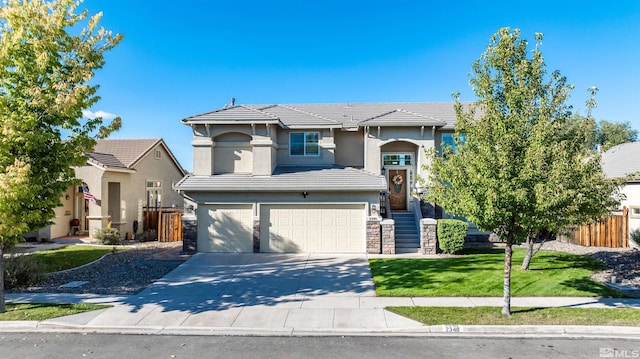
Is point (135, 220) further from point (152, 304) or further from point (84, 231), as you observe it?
point (152, 304)

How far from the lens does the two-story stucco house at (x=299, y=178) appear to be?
1631cm

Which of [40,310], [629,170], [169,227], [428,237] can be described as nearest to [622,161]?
[629,170]

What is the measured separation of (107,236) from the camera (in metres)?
19.0

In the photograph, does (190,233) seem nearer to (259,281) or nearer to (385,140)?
(259,281)

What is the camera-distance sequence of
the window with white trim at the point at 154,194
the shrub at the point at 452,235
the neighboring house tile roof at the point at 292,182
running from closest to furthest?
the shrub at the point at 452,235 → the neighboring house tile roof at the point at 292,182 → the window with white trim at the point at 154,194

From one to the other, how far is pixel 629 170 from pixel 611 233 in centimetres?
424

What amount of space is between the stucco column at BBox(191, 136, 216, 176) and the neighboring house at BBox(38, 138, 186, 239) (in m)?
5.83

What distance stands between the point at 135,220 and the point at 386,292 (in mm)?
17507

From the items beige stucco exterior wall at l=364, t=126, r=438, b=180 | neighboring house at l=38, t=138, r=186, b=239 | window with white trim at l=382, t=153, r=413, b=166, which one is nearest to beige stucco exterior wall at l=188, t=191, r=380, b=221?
beige stucco exterior wall at l=364, t=126, r=438, b=180

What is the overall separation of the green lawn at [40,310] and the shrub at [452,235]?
41.0 ft

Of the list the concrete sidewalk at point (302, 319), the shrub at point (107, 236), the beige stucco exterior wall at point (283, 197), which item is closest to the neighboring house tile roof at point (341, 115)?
the beige stucco exterior wall at point (283, 197)

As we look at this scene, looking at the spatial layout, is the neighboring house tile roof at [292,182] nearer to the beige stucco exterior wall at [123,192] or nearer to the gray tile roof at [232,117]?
the gray tile roof at [232,117]

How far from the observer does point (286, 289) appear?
10953 mm

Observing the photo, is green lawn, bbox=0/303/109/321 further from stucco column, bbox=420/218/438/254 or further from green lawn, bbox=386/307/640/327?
stucco column, bbox=420/218/438/254
